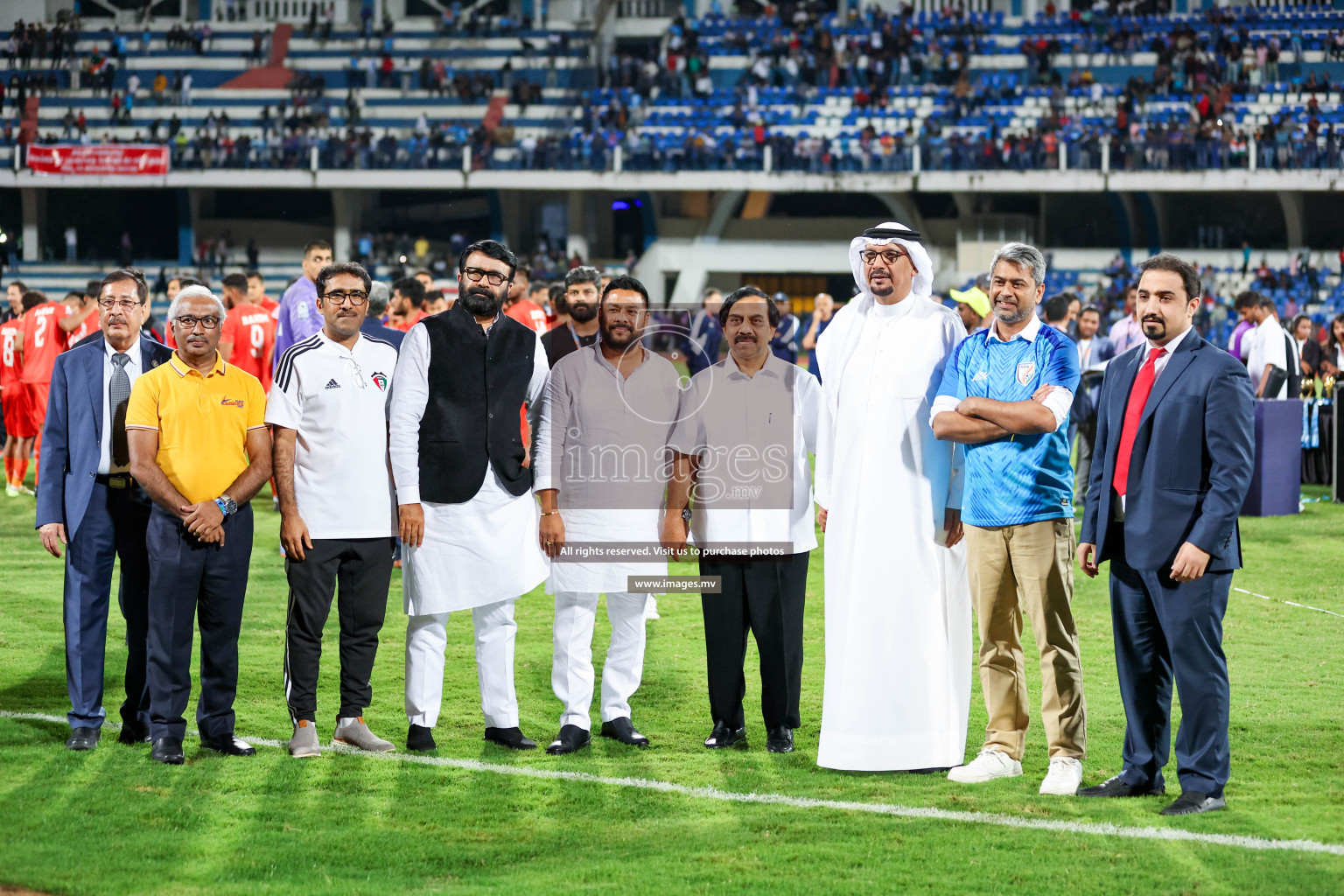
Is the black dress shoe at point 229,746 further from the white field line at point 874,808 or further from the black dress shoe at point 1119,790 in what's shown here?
the black dress shoe at point 1119,790

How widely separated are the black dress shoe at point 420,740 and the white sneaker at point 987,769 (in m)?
2.13

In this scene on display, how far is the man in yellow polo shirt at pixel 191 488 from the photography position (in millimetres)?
5648

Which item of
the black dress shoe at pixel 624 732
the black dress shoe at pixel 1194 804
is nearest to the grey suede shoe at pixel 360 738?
the black dress shoe at pixel 624 732

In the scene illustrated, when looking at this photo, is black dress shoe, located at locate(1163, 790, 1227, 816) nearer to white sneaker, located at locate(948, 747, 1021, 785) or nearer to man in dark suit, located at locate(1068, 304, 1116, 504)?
white sneaker, located at locate(948, 747, 1021, 785)

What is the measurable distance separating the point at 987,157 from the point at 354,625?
32.9 metres

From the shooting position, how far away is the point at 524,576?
598 cm

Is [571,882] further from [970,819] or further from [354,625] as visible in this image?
[354,625]

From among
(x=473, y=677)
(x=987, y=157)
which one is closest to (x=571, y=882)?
(x=473, y=677)

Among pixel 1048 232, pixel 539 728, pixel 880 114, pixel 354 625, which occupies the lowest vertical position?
pixel 539 728

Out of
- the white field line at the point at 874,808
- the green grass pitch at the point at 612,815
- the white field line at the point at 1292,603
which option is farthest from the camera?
the white field line at the point at 1292,603

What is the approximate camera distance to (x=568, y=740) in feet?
19.6

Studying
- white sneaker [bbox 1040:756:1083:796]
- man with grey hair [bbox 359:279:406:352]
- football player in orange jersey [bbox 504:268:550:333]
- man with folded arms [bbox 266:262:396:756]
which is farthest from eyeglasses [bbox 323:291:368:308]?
football player in orange jersey [bbox 504:268:550:333]

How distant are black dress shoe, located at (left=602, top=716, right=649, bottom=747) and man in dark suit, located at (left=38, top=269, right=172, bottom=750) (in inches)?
78.7

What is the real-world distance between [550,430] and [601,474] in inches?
11.1
